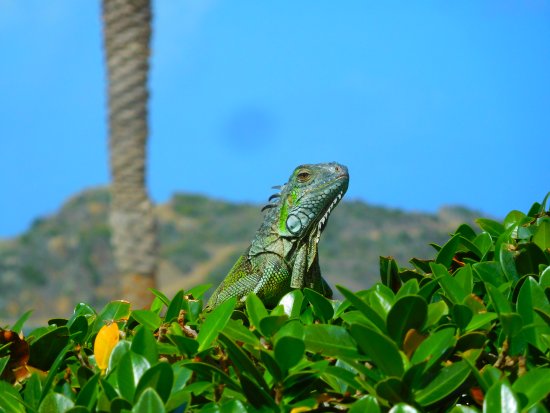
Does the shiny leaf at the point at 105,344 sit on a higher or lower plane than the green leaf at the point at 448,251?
lower

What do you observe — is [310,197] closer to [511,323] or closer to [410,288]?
[410,288]

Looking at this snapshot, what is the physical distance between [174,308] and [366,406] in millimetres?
952

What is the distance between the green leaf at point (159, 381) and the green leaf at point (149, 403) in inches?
3.1

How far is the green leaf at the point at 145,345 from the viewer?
2.27m

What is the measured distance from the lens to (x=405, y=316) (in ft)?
7.11

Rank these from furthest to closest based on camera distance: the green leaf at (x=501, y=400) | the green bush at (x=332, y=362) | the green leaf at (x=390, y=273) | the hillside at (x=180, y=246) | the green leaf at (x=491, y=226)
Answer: the hillside at (x=180, y=246) < the green leaf at (x=491, y=226) < the green leaf at (x=390, y=273) < the green bush at (x=332, y=362) < the green leaf at (x=501, y=400)

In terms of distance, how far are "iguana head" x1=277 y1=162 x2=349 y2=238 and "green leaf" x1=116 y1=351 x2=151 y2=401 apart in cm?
319

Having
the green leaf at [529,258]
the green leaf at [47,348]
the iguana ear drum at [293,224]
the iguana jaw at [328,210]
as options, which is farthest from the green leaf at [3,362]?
the iguana jaw at [328,210]

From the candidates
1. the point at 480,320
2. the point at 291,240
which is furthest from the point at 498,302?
the point at 291,240

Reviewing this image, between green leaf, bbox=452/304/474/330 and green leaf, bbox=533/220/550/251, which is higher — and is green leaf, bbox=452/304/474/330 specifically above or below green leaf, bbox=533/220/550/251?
below

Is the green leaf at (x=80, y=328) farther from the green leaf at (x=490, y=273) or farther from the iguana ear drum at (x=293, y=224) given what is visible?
the iguana ear drum at (x=293, y=224)

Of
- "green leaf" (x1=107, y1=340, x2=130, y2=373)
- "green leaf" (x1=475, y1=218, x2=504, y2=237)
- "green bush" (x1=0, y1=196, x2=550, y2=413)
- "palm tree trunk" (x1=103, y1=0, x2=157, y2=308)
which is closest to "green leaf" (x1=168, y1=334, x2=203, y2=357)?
"green bush" (x1=0, y1=196, x2=550, y2=413)

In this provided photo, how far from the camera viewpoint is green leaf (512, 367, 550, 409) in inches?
78.5

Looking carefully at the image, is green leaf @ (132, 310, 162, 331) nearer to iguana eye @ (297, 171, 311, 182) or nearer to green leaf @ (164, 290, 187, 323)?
green leaf @ (164, 290, 187, 323)
